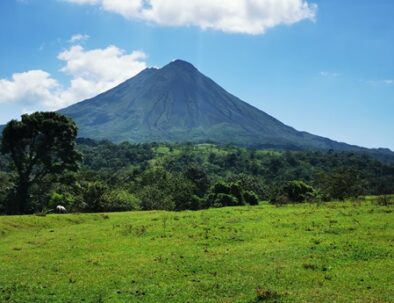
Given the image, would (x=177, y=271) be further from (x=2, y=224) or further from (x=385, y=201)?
(x=385, y=201)

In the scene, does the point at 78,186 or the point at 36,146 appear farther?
the point at 78,186

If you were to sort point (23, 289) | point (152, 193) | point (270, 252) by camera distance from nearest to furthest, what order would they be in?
1. point (23, 289)
2. point (270, 252)
3. point (152, 193)

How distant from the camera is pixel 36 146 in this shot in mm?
53844

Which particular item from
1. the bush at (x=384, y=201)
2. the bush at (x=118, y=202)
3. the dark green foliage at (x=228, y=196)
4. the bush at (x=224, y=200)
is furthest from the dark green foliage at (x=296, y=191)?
the bush at (x=118, y=202)

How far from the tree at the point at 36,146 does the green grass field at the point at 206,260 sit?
1834cm

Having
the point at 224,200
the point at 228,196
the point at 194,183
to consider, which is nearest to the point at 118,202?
the point at 224,200

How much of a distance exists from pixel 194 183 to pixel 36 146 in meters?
42.5

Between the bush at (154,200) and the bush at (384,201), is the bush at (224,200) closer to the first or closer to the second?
the bush at (154,200)

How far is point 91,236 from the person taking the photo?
101 feet

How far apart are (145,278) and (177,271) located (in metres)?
1.61

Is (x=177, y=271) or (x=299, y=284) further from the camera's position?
(x=177, y=271)

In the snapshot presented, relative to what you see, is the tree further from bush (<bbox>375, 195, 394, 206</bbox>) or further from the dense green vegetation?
bush (<bbox>375, 195, 394, 206</bbox>)

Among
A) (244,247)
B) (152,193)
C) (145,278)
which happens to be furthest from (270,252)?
(152,193)

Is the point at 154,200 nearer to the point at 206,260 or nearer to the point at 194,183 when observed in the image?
the point at 194,183
